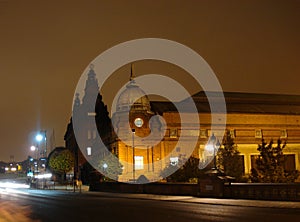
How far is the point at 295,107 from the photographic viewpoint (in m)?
79.1

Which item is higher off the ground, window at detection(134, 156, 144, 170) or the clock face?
the clock face

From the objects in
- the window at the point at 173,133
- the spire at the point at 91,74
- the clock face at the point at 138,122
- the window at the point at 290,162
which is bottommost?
the window at the point at 290,162

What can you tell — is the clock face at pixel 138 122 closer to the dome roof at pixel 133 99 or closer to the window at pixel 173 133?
the dome roof at pixel 133 99

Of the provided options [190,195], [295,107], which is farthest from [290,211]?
[295,107]

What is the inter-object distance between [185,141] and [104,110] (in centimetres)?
3937

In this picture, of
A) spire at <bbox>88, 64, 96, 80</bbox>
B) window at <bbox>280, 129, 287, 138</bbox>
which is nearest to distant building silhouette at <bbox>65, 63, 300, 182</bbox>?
window at <bbox>280, 129, 287, 138</bbox>

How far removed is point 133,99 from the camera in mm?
71000

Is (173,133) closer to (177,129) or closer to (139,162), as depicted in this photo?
(177,129)

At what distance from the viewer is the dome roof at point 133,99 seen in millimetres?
69938

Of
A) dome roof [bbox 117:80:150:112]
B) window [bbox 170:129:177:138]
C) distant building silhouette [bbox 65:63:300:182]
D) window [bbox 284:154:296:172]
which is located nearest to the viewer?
distant building silhouette [bbox 65:63:300:182]

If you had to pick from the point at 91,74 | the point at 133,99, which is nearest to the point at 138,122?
the point at 133,99

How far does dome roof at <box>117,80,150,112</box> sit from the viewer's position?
6994 cm

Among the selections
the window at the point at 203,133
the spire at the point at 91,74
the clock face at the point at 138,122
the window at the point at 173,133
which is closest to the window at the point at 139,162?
the window at the point at 173,133

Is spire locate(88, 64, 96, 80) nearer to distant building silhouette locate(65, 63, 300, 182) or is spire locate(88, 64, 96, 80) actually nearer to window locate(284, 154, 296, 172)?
distant building silhouette locate(65, 63, 300, 182)
